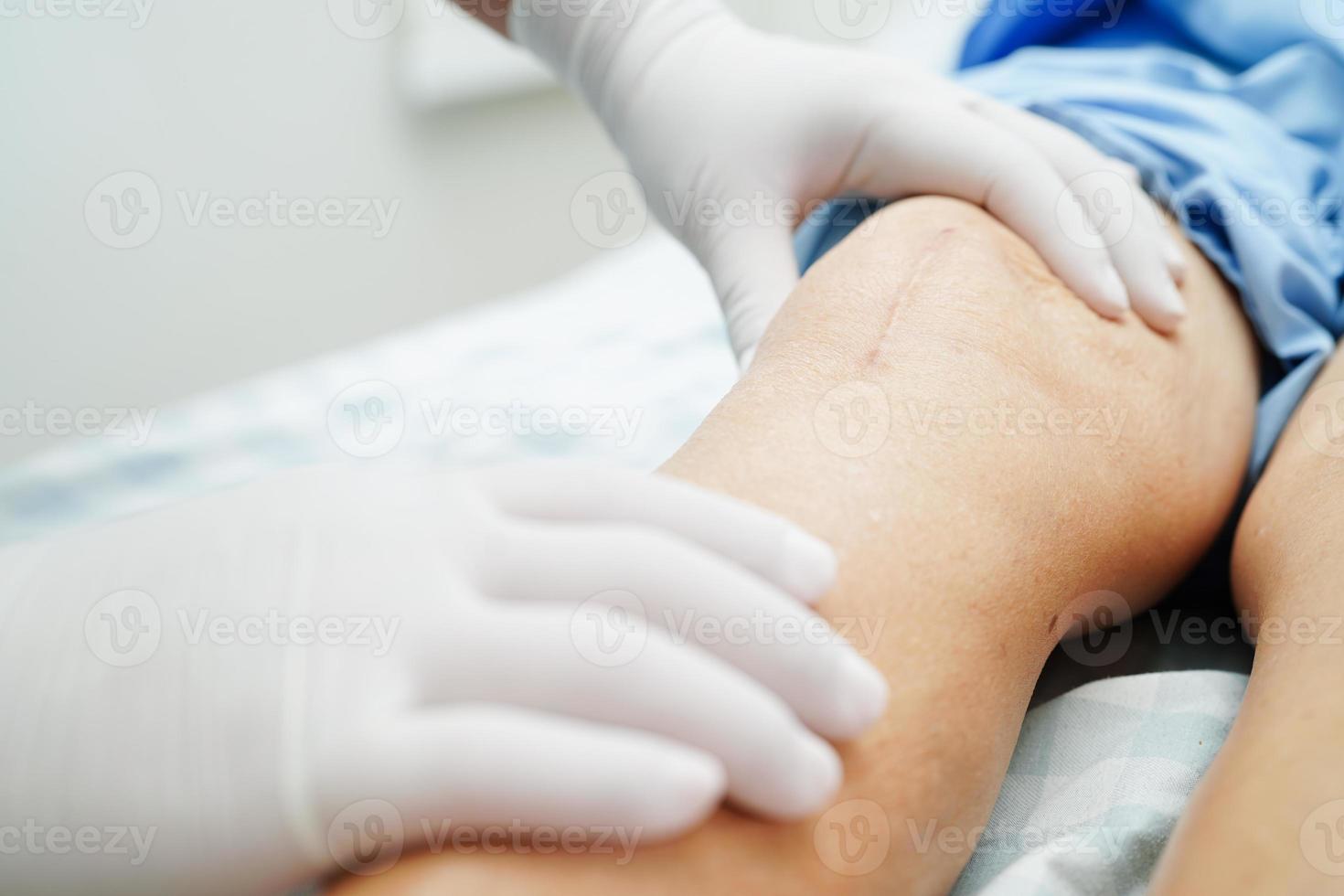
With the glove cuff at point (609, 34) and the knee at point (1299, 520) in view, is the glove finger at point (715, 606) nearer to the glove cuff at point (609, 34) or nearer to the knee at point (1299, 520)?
the knee at point (1299, 520)

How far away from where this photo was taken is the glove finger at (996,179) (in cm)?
88

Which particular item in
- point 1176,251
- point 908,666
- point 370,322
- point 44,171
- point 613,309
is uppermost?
point 1176,251

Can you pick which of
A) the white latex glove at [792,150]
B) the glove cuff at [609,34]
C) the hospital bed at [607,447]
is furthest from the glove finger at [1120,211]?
the glove cuff at [609,34]

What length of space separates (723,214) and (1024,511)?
52 cm

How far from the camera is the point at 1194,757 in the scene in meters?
0.70

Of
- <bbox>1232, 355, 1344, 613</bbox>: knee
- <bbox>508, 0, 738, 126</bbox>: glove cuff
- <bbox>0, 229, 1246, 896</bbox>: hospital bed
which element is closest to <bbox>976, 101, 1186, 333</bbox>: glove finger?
<bbox>1232, 355, 1344, 613</bbox>: knee

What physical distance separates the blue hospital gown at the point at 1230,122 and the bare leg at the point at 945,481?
0.15ft

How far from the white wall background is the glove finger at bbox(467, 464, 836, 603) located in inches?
50.8

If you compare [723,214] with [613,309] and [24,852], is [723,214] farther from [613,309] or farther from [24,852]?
[24,852]

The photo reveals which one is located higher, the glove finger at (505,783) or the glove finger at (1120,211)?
the glove finger at (1120,211)

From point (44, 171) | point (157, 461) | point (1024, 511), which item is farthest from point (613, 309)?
point (44, 171)

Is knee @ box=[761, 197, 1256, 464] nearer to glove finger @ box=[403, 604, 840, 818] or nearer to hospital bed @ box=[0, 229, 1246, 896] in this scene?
hospital bed @ box=[0, 229, 1246, 896]

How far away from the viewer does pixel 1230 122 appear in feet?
3.43

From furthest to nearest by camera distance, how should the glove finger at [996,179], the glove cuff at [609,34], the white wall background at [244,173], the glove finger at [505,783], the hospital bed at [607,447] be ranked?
the white wall background at [244,173] < the glove cuff at [609,34] < the glove finger at [996,179] < the hospital bed at [607,447] < the glove finger at [505,783]
